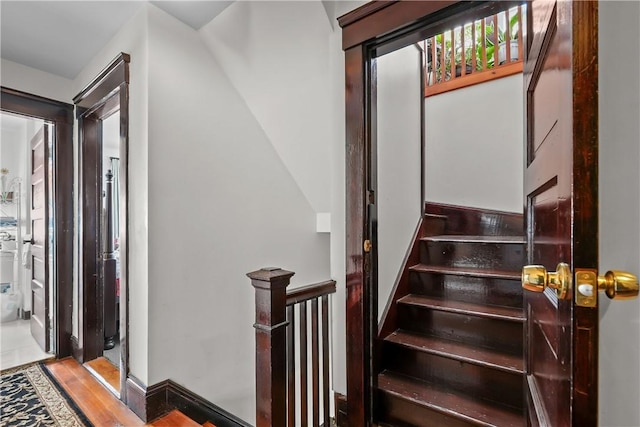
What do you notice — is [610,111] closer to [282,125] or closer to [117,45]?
[282,125]

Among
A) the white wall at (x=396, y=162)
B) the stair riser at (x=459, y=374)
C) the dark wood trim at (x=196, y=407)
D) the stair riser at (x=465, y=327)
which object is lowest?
the dark wood trim at (x=196, y=407)

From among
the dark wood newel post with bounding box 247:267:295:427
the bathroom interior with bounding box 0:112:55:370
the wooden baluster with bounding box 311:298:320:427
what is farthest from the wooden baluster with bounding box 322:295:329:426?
the bathroom interior with bounding box 0:112:55:370

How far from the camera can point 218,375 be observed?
2.27m

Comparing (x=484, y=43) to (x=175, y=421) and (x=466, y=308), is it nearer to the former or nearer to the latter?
(x=466, y=308)

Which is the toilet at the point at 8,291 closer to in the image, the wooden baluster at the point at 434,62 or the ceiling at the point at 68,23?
the ceiling at the point at 68,23

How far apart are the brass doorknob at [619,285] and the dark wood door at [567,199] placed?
3 cm

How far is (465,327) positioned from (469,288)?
0.87 feet

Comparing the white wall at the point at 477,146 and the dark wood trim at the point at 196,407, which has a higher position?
the white wall at the point at 477,146

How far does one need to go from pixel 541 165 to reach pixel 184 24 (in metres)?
2.15

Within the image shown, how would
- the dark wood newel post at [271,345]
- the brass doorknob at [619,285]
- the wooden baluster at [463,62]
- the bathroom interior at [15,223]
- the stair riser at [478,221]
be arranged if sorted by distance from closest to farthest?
the brass doorknob at [619,285], the dark wood newel post at [271,345], the stair riser at [478,221], the wooden baluster at [463,62], the bathroom interior at [15,223]

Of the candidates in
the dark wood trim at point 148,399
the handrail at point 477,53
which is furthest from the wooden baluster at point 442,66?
the dark wood trim at point 148,399

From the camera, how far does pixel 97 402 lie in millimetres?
2080

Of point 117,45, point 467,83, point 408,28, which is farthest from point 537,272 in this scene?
point 467,83

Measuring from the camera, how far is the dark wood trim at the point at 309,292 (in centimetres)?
146
